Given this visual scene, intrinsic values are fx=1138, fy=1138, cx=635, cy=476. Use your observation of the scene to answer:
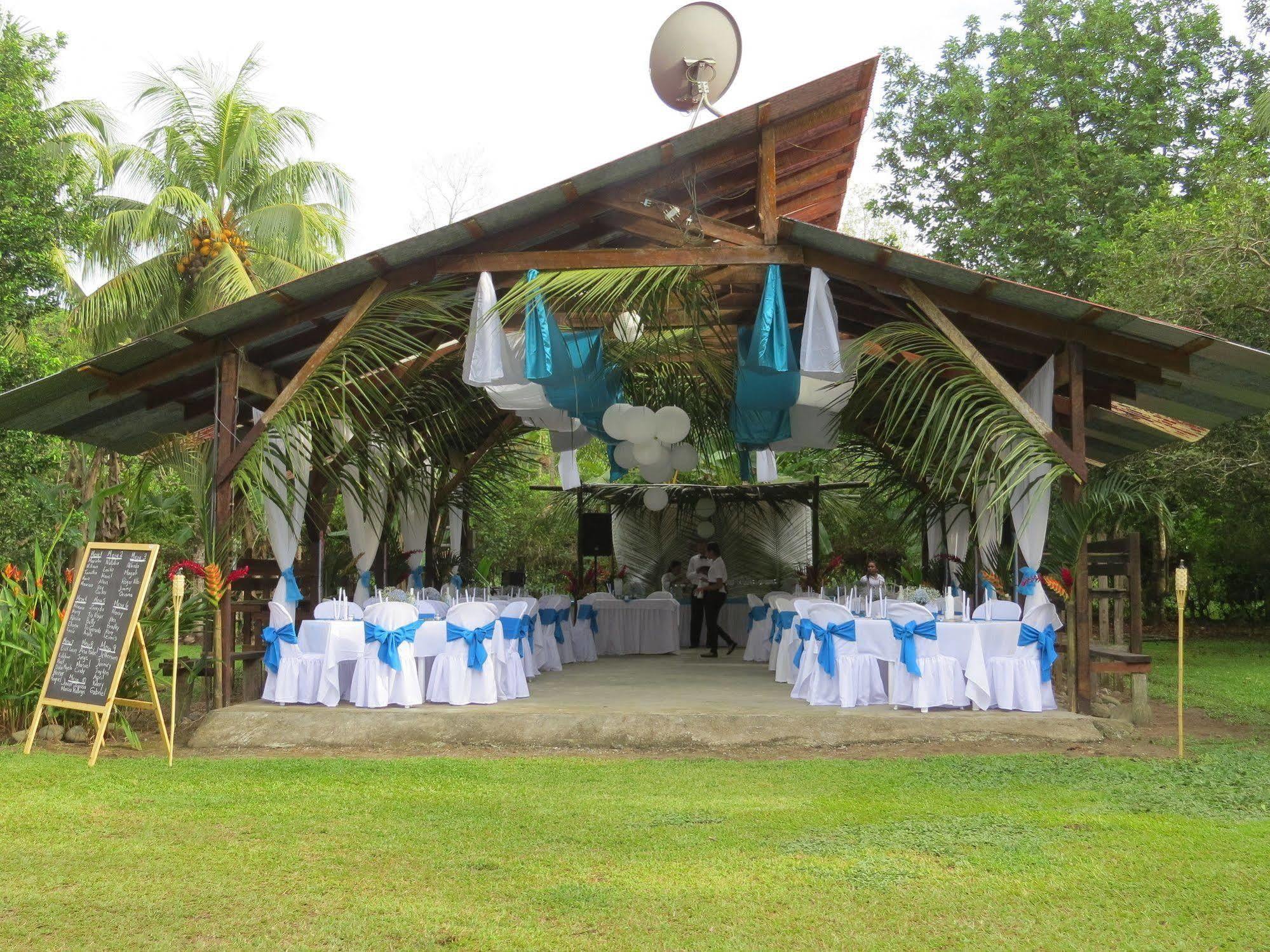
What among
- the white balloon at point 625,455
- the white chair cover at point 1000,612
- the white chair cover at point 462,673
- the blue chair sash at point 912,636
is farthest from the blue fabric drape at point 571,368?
the white chair cover at point 1000,612

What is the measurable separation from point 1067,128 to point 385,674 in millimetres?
16795

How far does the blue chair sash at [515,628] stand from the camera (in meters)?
8.98

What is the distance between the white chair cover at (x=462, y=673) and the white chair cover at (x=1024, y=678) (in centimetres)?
356

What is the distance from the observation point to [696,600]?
1412 centimetres

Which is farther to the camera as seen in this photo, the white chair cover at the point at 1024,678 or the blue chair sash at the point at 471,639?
the blue chair sash at the point at 471,639

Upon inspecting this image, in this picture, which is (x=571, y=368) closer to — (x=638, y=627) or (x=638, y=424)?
(x=638, y=424)

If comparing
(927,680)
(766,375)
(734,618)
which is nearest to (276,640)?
(766,375)

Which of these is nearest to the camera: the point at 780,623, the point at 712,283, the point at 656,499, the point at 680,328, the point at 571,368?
the point at 571,368

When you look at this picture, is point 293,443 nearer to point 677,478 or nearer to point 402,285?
point 402,285

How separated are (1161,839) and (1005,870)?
914mm

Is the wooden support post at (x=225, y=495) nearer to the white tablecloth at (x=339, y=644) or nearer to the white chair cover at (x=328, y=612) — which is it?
the white tablecloth at (x=339, y=644)

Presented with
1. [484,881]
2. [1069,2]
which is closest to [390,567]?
[484,881]

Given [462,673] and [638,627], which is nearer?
[462,673]

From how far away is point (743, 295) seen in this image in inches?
403
